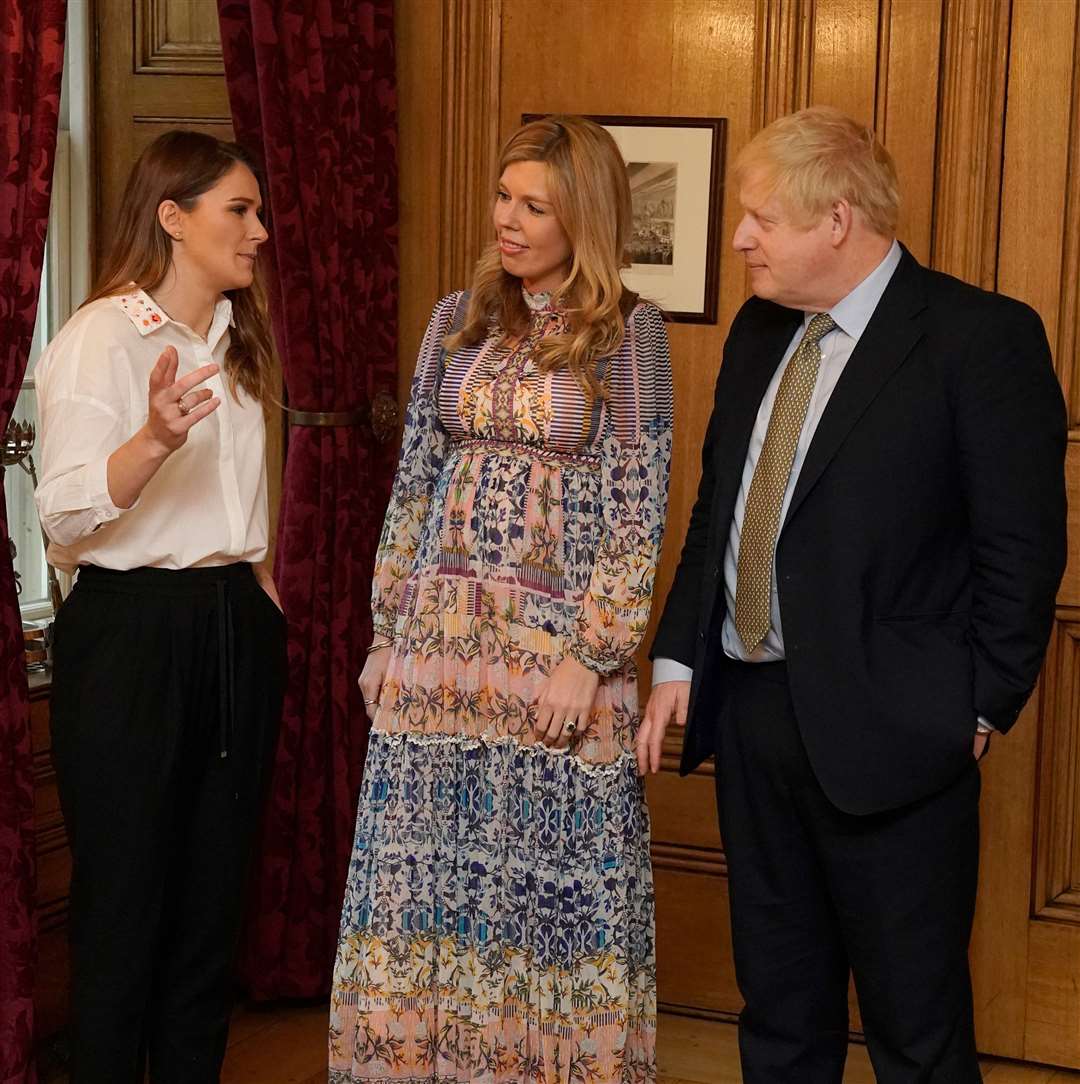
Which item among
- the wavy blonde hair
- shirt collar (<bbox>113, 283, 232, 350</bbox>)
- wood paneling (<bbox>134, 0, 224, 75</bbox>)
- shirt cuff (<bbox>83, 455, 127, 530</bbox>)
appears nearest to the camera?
shirt cuff (<bbox>83, 455, 127, 530</bbox>)

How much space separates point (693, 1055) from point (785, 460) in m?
1.69

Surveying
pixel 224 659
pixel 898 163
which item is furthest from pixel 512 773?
pixel 898 163

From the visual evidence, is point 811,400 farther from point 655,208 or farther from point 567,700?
point 655,208

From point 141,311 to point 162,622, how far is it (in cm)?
49

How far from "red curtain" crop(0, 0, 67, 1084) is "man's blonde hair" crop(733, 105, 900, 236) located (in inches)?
45.9

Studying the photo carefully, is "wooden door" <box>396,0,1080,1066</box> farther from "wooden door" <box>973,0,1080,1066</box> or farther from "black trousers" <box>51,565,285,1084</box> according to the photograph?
"black trousers" <box>51,565,285,1084</box>

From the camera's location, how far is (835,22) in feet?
11.4

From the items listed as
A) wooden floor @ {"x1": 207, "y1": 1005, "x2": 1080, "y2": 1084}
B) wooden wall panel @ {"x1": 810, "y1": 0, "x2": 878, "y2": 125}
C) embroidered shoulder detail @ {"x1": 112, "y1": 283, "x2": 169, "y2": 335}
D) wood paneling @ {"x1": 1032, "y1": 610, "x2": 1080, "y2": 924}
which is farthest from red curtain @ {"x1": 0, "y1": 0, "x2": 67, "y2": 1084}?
wood paneling @ {"x1": 1032, "y1": 610, "x2": 1080, "y2": 924}

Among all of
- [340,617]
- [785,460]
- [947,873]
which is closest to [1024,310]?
[785,460]

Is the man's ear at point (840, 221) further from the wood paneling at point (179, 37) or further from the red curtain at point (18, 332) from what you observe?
the wood paneling at point (179, 37)

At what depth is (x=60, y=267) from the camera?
373cm

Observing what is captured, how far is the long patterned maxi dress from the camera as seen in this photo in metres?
2.77

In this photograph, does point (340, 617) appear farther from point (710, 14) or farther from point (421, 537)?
point (710, 14)

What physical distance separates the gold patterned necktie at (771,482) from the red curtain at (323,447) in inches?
52.2
